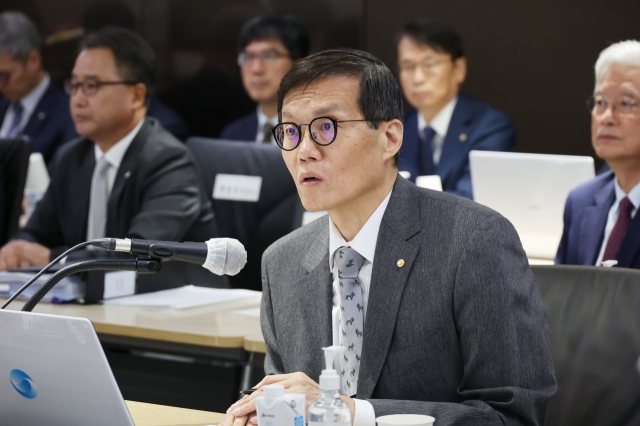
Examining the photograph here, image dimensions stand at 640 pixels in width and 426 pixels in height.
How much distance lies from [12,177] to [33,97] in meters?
2.88

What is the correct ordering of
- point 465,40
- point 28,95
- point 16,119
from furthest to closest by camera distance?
point 28,95 < point 16,119 < point 465,40

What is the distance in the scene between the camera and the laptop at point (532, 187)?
11.2 ft

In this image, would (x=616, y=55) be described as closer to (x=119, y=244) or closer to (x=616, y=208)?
(x=616, y=208)

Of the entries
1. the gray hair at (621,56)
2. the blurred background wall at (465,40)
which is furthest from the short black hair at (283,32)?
the gray hair at (621,56)

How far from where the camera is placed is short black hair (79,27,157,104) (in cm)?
376

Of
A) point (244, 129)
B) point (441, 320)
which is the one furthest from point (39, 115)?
point (441, 320)

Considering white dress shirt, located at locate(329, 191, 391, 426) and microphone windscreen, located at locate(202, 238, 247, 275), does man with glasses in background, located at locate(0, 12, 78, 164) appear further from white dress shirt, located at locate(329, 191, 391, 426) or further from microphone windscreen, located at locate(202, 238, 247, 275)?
microphone windscreen, located at locate(202, 238, 247, 275)

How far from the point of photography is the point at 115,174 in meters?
3.57

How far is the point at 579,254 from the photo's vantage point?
3.10 metres

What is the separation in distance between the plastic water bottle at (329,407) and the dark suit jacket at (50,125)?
16.4 feet

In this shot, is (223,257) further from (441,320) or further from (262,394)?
(441,320)

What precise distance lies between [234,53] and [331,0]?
0.86 metres

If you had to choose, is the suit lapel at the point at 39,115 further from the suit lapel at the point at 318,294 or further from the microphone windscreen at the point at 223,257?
the microphone windscreen at the point at 223,257

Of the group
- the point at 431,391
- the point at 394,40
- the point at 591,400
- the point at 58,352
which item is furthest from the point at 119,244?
the point at 394,40
